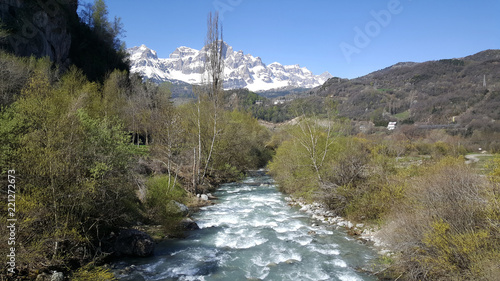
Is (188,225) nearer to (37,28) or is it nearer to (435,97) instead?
(37,28)

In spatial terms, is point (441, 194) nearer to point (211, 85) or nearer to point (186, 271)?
point (186, 271)

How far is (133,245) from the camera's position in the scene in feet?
35.5

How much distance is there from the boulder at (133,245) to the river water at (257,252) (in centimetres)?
31

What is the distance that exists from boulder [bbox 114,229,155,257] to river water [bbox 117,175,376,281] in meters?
0.31

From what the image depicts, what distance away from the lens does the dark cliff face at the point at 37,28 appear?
2842 centimetres

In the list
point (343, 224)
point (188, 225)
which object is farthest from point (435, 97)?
point (188, 225)

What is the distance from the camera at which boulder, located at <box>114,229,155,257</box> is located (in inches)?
423

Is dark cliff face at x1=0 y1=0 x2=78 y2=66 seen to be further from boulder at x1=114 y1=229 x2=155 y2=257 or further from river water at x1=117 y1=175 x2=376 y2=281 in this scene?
river water at x1=117 y1=175 x2=376 y2=281

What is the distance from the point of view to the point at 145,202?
13.9 metres

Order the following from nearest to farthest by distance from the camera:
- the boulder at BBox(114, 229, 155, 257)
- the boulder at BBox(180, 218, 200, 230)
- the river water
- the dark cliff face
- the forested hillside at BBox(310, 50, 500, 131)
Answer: the river water, the boulder at BBox(114, 229, 155, 257), the boulder at BBox(180, 218, 200, 230), the dark cliff face, the forested hillside at BBox(310, 50, 500, 131)

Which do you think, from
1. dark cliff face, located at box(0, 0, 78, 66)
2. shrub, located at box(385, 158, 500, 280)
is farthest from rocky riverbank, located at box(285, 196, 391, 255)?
dark cliff face, located at box(0, 0, 78, 66)

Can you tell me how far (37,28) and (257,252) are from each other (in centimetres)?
3526

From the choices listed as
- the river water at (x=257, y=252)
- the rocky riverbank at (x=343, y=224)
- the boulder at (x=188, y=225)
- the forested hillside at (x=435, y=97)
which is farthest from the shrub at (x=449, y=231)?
the forested hillside at (x=435, y=97)

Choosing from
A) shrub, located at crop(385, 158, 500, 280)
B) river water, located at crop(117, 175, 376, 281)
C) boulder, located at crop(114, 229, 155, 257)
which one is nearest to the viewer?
shrub, located at crop(385, 158, 500, 280)
